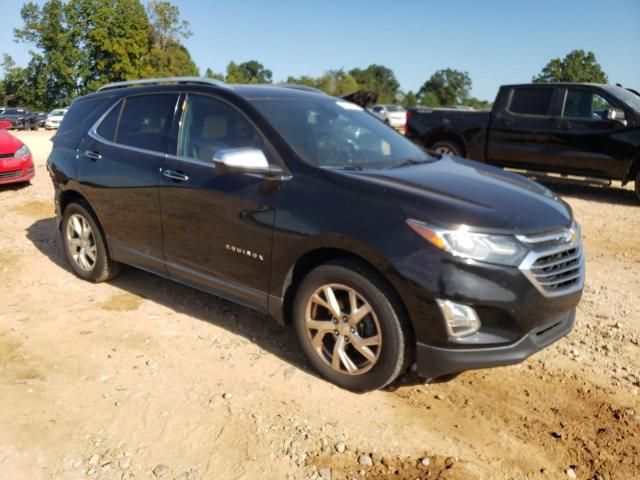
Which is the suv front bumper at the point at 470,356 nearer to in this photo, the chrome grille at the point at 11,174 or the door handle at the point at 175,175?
the door handle at the point at 175,175

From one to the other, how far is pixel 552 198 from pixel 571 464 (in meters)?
1.68

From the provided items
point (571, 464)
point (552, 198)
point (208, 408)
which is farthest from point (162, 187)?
point (571, 464)

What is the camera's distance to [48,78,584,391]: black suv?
305 cm

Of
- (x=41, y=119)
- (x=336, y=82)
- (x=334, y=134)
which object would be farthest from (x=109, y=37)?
(x=334, y=134)

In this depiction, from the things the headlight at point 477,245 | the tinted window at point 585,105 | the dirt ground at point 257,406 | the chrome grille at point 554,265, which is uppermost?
the tinted window at point 585,105

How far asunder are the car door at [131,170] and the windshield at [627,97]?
7.87m

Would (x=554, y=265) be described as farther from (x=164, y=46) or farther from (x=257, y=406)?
(x=164, y=46)

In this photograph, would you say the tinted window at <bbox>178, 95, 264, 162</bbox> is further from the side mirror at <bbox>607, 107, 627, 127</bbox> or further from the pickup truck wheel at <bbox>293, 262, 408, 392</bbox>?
the side mirror at <bbox>607, 107, 627, 127</bbox>

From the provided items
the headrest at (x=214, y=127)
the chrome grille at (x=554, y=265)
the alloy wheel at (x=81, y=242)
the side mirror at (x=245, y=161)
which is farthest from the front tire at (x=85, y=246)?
the chrome grille at (x=554, y=265)

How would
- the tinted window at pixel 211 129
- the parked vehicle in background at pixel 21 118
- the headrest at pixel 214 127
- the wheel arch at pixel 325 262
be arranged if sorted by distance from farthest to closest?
the parked vehicle in background at pixel 21 118 → the headrest at pixel 214 127 → the tinted window at pixel 211 129 → the wheel arch at pixel 325 262

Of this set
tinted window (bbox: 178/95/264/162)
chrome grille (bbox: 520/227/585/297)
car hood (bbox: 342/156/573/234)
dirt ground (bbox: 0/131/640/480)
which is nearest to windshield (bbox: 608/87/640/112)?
dirt ground (bbox: 0/131/640/480)

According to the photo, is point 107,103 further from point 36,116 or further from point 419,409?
point 36,116

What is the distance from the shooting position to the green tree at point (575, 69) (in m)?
83.6

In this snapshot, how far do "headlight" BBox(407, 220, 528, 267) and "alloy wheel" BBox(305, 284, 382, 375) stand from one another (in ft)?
1.81
